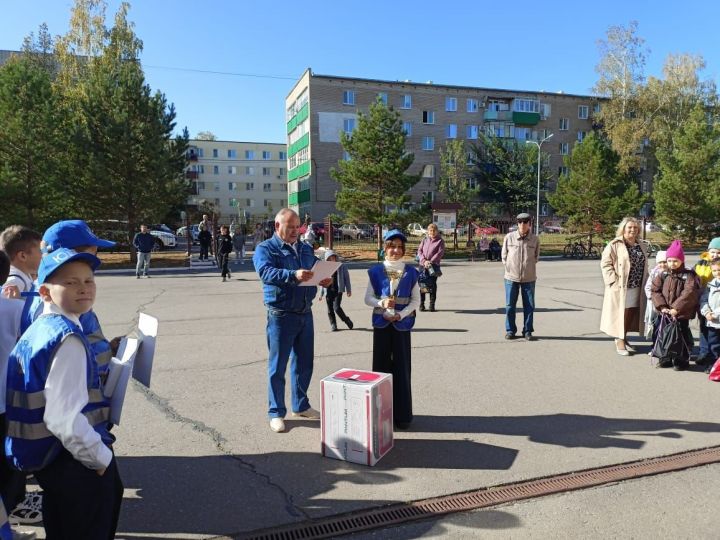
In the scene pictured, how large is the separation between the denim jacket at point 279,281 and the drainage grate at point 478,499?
70.5 inches

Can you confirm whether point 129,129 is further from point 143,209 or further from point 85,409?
point 85,409

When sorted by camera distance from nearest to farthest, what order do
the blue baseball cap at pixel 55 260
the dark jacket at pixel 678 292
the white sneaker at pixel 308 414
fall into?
the blue baseball cap at pixel 55 260 → the white sneaker at pixel 308 414 → the dark jacket at pixel 678 292

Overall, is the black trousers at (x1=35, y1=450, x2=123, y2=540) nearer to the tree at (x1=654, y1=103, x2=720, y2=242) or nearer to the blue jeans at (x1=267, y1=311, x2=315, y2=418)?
the blue jeans at (x1=267, y1=311, x2=315, y2=418)

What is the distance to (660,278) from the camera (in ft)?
21.6

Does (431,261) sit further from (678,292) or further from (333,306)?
(678,292)

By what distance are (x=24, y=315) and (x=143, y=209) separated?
22506 mm

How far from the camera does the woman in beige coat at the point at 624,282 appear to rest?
→ 6930mm

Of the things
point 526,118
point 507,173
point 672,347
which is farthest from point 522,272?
point 526,118

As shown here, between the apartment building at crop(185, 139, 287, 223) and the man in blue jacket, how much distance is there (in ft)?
250

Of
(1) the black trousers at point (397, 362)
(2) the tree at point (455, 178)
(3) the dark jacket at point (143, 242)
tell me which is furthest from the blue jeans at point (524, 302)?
(2) the tree at point (455, 178)

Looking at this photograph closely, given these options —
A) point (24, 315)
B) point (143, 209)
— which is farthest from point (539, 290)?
point (143, 209)

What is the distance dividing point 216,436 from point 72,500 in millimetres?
2296

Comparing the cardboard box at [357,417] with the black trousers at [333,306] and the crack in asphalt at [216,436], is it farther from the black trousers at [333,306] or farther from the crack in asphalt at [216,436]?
the black trousers at [333,306]

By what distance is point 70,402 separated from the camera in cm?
196
